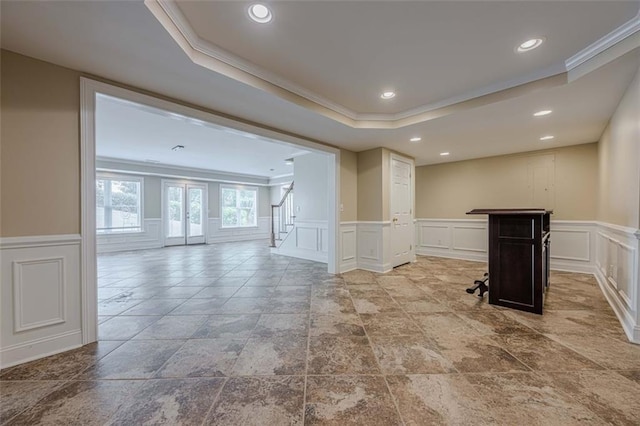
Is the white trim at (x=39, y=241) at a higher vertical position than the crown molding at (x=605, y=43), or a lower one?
lower

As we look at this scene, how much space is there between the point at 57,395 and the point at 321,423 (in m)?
1.67

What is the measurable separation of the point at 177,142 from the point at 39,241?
409cm

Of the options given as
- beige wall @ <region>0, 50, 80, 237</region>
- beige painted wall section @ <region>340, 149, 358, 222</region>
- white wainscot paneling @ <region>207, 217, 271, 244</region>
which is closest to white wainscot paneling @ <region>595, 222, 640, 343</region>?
beige painted wall section @ <region>340, 149, 358, 222</region>

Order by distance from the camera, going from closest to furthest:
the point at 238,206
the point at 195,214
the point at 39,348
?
the point at 39,348 < the point at 195,214 < the point at 238,206

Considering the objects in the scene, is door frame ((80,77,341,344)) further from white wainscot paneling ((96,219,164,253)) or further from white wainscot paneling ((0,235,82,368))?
white wainscot paneling ((96,219,164,253))

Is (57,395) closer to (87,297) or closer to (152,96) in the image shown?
(87,297)

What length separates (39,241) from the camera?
1984 mm

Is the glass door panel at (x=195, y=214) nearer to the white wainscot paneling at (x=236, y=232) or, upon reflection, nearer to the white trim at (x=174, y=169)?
the white wainscot paneling at (x=236, y=232)

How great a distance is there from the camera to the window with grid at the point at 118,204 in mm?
7395

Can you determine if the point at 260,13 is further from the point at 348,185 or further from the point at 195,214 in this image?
the point at 195,214

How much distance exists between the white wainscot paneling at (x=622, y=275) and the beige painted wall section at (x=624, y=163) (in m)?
0.16

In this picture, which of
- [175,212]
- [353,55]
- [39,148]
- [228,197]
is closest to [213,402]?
[39,148]

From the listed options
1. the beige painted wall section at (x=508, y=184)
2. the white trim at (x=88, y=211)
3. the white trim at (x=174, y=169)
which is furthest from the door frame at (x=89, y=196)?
the beige painted wall section at (x=508, y=184)

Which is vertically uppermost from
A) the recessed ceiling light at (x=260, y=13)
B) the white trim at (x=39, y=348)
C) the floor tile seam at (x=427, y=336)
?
the recessed ceiling light at (x=260, y=13)
